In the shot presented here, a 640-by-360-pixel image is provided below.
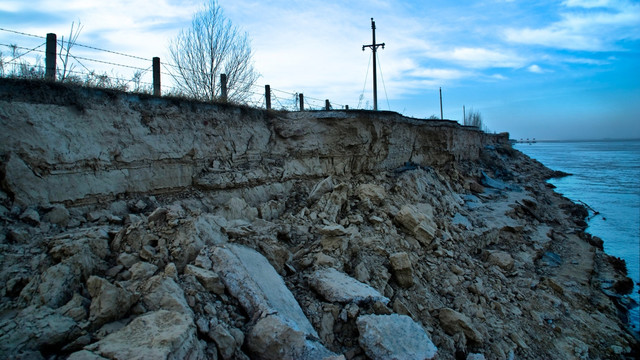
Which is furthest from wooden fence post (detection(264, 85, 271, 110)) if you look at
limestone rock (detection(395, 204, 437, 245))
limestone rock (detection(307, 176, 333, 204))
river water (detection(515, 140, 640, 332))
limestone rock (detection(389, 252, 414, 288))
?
river water (detection(515, 140, 640, 332))

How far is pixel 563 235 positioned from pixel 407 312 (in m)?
8.85

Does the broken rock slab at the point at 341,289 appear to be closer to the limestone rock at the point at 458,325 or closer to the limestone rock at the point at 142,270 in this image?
the limestone rock at the point at 458,325

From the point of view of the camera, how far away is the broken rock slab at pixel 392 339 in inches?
130

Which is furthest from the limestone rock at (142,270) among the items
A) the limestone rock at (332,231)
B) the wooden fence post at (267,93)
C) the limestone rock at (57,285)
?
the wooden fence post at (267,93)

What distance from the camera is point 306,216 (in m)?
6.26

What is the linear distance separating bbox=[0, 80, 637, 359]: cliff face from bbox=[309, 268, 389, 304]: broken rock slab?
26 millimetres

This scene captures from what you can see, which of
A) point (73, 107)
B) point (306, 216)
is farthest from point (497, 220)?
point (73, 107)

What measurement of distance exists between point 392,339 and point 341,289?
0.83m

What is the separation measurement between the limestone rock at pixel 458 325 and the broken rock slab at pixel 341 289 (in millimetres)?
1184

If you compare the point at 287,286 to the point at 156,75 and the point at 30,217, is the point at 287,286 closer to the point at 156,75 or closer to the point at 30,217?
the point at 30,217

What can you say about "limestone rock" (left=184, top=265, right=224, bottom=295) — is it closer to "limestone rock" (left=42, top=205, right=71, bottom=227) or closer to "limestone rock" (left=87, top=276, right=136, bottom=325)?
"limestone rock" (left=87, top=276, right=136, bottom=325)

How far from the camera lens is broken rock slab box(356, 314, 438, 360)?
10.9 feet

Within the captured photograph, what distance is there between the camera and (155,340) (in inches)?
98.0

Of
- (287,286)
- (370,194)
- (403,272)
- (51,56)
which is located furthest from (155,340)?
(51,56)
